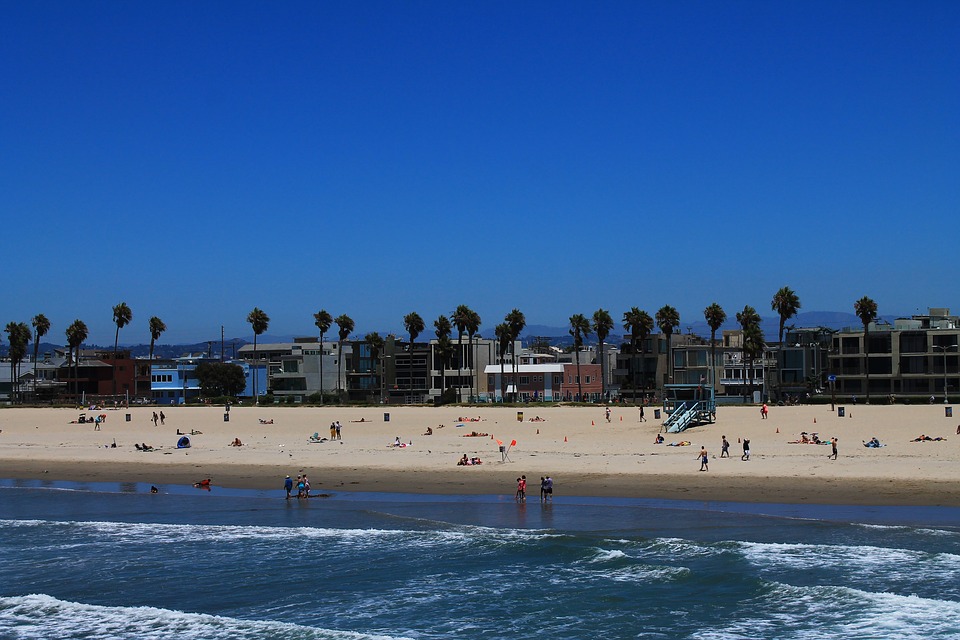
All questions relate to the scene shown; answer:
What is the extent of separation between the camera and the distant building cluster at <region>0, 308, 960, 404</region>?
80938mm

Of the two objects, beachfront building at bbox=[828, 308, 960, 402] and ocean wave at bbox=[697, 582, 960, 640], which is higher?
beachfront building at bbox=[828, 308, 960, 402]

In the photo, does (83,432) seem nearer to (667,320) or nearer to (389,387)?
(389,387)

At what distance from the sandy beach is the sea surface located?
405 cm

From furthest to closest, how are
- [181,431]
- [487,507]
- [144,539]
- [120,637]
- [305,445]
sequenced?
[181,431]
[305,445]
[487,507]
[144,539]
[120,637]

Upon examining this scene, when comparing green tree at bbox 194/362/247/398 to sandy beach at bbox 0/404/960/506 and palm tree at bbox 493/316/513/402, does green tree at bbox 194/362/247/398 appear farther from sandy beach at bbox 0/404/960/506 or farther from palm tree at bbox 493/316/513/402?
sandy beach at bbox 0/404/960/506

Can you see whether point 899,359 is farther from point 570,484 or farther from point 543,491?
point 543,491

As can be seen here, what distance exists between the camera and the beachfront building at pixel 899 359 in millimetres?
78250

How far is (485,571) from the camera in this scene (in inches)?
965

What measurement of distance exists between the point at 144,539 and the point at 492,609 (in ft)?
40.7

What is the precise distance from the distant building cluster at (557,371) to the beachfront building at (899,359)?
0.28 feet

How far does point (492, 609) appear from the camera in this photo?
21.6m

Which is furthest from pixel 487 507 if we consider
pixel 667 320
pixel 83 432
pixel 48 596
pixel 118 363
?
pixel 118 363

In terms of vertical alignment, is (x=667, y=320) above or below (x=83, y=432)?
above

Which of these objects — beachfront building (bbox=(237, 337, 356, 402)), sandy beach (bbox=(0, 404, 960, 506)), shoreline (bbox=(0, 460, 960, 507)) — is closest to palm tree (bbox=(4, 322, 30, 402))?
beachfront building (bbox=(237, 337, 356, 402))
